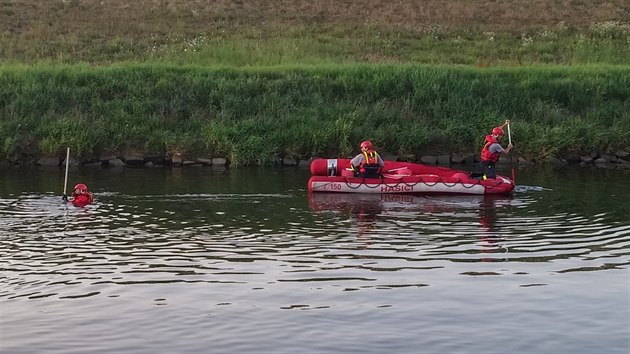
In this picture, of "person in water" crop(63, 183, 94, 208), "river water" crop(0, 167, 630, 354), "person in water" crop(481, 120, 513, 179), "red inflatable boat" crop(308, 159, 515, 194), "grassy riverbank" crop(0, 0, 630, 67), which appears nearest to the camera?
"river water" crop(0, 167, 630, 354)

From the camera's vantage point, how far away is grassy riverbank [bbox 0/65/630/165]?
112ft

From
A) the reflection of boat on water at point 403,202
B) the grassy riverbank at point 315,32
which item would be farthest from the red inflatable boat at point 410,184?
the grassy riverbank at point 315,32

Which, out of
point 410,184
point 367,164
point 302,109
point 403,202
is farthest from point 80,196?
point 302,109

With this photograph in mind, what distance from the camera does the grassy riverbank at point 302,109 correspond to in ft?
112

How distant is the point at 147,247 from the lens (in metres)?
19.8

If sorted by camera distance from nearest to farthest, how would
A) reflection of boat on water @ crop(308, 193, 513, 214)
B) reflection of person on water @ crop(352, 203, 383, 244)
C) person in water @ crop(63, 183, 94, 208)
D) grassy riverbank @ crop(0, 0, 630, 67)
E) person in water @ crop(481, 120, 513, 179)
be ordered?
reflection of person on water @ crop(352, 203, 383, 244)
person in water @ crop(63, 183, 94, 208)
reflection of boat on water @ crop(308, 193, 513, 214)
person in water @ crop(481, 120, 513, 179)
grassy riverbank @ crop(0, 0, 630, 67)

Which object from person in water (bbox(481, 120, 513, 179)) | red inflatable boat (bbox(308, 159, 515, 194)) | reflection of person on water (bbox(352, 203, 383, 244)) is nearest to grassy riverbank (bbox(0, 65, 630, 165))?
red inflatable boat (bbox(308, 159, 515, 194))

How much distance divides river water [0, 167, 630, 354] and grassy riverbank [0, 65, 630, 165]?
271 inches

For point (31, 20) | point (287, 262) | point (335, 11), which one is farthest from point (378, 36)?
point (287, 262)

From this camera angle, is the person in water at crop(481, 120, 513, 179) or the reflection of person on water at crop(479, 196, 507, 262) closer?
the reflection of person on water at crop(479, 196, 507, 262)

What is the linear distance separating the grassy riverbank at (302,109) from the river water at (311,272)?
6.89m

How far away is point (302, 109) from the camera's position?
119ft

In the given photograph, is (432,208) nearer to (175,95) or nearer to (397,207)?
(397,207)

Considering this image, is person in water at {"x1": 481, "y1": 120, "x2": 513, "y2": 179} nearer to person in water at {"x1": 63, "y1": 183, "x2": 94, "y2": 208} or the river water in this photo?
the river water
